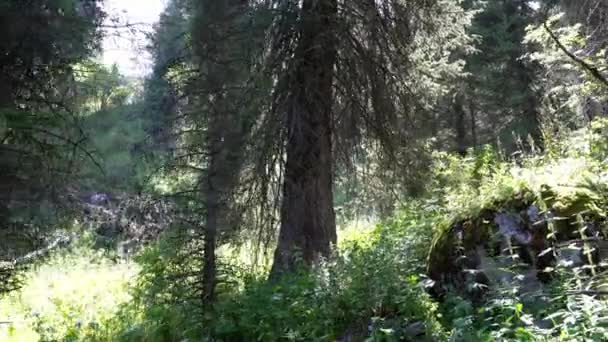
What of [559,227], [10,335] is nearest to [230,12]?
[559,227]

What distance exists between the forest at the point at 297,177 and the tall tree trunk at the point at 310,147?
1.0 inches

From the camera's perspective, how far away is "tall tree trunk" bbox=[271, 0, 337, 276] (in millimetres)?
5941

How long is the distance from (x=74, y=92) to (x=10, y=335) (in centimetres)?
302

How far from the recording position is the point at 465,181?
273 inches

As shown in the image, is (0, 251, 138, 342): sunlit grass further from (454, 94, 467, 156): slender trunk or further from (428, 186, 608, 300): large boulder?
(454, 94, 467, 156): slender trunk

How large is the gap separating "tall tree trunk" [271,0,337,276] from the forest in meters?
0.02

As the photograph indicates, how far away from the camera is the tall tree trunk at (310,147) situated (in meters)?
5.94

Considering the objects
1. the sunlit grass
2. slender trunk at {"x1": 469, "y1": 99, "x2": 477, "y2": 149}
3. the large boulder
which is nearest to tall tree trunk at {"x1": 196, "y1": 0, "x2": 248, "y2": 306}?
the sunlit grass

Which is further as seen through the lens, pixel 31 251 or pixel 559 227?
pixel 31 251

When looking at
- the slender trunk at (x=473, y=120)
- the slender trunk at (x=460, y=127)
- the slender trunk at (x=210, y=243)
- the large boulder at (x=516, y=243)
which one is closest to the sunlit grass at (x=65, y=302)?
the slender trunk at (x=210, y=243)

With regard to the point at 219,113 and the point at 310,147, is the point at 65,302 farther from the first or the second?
the point at 310,147

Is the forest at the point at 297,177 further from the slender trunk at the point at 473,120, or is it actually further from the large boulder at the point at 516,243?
the slender trunk at the point at 473,120

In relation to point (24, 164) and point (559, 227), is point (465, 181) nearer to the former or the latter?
point (559, 227)

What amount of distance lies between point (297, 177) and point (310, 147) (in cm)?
39
